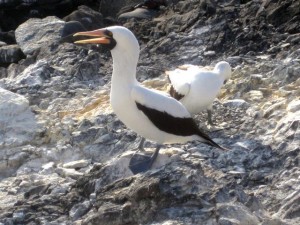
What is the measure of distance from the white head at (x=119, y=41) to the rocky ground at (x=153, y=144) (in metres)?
0.96

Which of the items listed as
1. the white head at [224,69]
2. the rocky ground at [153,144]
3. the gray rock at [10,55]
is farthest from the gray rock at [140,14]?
the white head at [224,69]

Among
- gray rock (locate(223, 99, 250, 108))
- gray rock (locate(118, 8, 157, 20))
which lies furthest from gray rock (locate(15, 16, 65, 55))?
gray rock (locate(223, 99, 250, 108))

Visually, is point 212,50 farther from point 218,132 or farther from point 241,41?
point 218,132

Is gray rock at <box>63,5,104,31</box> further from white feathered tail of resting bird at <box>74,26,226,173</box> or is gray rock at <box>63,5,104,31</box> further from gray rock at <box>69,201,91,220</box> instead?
gray rock at <box>69,201,91,220</box>

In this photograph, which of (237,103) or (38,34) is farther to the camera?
(38,34)

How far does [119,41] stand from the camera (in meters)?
9.71

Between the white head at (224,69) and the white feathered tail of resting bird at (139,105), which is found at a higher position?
the white feathered tail of resting bird at (139,105)

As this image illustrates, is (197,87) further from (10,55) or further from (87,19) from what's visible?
(87,19)

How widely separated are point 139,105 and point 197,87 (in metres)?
1.51

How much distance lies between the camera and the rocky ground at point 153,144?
8102 mm

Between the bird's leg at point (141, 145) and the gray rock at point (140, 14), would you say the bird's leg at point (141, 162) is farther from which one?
the gray rock at point (140, 14)

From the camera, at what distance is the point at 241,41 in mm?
12820

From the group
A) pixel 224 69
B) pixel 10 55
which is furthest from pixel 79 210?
pixel 10 55

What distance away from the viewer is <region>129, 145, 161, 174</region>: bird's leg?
8.88 m
